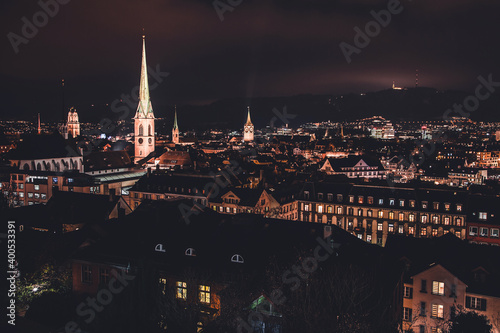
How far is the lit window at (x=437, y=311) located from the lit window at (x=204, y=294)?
1448 centimetres

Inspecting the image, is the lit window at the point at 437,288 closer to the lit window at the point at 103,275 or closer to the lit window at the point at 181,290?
the lit window at the point at 181,290

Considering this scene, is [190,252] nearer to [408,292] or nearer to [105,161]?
[408,292]

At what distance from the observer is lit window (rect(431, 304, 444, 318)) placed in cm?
2812

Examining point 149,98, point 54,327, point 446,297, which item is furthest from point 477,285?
point 149,98

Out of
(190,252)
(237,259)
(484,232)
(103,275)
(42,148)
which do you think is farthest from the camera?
(42,148)

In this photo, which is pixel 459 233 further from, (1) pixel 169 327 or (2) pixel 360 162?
(2) pixel 360 162

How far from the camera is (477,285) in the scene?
89.9ft

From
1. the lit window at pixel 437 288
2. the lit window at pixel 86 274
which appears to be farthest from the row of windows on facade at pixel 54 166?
the lit window at pixel 437 288

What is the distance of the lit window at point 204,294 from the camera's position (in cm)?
2408

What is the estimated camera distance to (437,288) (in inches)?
1111

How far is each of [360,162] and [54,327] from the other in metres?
83.7

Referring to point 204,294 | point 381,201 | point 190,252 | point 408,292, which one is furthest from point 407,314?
point 381,201

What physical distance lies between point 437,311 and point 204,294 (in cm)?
1489

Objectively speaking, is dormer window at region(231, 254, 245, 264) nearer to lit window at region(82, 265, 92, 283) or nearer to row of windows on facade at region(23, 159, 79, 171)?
lit window at region(82, 265, 92, 283)
